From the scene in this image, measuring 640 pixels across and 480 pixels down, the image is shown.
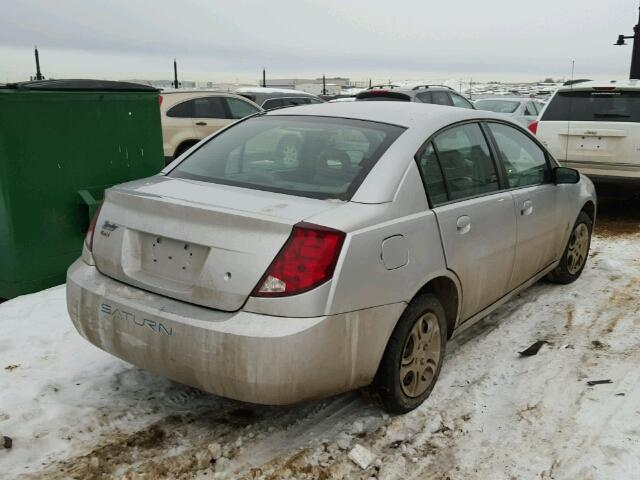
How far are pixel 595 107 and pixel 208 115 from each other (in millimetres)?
6320

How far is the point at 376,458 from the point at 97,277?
1.63 metres

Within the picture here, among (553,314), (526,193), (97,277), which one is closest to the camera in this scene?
(97,277)

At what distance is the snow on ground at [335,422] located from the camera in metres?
2.91

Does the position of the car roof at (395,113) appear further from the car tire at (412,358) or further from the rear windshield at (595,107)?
the rear windshield at (595,107)

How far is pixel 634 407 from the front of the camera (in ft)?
11.3

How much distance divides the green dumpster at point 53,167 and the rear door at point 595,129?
5.25m

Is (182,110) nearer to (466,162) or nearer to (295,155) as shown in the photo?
(295,155)

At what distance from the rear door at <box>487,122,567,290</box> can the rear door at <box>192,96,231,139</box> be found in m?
7.17

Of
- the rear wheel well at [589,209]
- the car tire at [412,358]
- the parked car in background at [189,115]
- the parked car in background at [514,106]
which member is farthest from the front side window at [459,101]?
the car tire at [412,358]

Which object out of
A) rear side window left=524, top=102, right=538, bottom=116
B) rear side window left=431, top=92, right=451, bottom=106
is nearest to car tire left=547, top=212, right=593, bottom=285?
rear side window left=431, top=92, right=451, bottom=106

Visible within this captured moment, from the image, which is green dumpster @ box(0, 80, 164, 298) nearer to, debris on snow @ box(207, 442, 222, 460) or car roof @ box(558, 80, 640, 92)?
debris on snow @ box(207, 442, 222, 460)

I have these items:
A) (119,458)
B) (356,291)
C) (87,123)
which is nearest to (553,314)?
(356,291)

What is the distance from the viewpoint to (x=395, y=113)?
12.2 ft

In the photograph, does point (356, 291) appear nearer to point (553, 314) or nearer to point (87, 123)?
point (553, 314)
